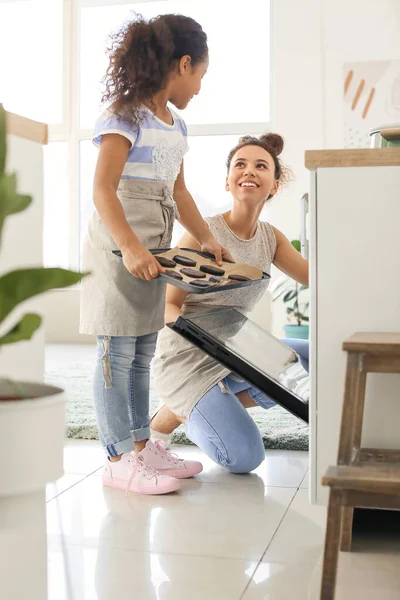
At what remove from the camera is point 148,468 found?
1938 mm

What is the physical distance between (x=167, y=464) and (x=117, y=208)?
670 mm

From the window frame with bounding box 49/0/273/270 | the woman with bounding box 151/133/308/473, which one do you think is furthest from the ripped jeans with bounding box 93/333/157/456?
the window frame with bounding box 49/0/273/270

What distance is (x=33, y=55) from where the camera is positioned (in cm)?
585

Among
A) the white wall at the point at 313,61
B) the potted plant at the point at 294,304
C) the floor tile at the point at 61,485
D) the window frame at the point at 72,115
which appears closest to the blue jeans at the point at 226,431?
the floor tile at the point at 61,485

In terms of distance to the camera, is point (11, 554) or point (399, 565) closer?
point (11, 554)

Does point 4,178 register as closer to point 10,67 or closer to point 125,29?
point 125,29

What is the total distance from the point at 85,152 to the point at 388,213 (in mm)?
4611

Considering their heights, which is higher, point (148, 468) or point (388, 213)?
point (388, 213)

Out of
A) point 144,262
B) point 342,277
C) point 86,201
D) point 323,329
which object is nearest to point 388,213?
point 342,277

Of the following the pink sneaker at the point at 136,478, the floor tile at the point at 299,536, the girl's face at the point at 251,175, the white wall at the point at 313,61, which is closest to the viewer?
the floor tile at the point at 299,536

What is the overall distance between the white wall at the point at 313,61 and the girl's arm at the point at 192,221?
3.12m

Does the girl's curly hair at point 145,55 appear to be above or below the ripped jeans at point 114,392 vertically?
above

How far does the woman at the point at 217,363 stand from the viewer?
2119 millimetres

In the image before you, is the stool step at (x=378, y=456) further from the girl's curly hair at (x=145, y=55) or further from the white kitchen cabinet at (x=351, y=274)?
the girl's curly hair at (x=145, y=55)
